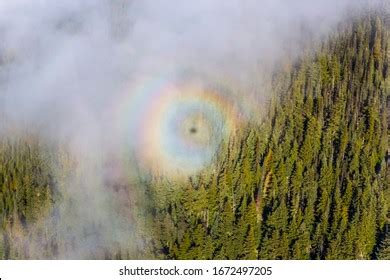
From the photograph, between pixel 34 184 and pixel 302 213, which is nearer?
pixel 302 213

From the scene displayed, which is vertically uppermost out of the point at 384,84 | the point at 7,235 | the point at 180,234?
the point at 384,84

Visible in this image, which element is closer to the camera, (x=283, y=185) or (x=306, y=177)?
(x=283, y=185)

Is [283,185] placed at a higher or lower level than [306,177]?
lower

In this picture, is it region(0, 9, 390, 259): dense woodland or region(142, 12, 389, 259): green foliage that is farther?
region(0, 9, 390, 259): dense woodland

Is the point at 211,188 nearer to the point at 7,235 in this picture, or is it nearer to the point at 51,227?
the point at 51,227

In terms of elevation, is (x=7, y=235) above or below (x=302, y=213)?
below

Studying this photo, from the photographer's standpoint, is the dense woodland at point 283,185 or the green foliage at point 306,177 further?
the dense woodland at point 283,185
